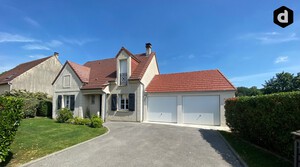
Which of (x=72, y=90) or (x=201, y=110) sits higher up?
(x=72, y=90)

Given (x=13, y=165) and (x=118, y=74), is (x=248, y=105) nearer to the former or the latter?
(x=13, y=165)

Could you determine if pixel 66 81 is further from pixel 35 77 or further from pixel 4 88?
pixel 4 88

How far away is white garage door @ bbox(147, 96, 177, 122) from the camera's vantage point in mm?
17086

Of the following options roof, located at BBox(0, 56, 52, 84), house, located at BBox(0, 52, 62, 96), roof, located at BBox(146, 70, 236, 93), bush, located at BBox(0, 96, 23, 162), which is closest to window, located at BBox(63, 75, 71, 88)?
house, located at BBox(0, 52, 62, 96)

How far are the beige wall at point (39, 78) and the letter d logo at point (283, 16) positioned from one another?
26.6 metres

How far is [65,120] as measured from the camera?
53.2ft

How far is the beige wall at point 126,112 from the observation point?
17453 millimetres

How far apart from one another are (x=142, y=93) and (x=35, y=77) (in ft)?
54.7

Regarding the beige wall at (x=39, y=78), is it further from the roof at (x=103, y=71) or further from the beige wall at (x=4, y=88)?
the roof at (x=103, y=71)

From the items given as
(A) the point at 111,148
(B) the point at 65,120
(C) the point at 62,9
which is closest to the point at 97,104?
(B) the point at 65,120

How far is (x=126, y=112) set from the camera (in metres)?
17.9

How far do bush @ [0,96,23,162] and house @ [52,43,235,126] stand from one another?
1131 centimetres

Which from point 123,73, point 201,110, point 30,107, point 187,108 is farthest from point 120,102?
point 30,107

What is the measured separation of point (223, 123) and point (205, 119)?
1457 mm
